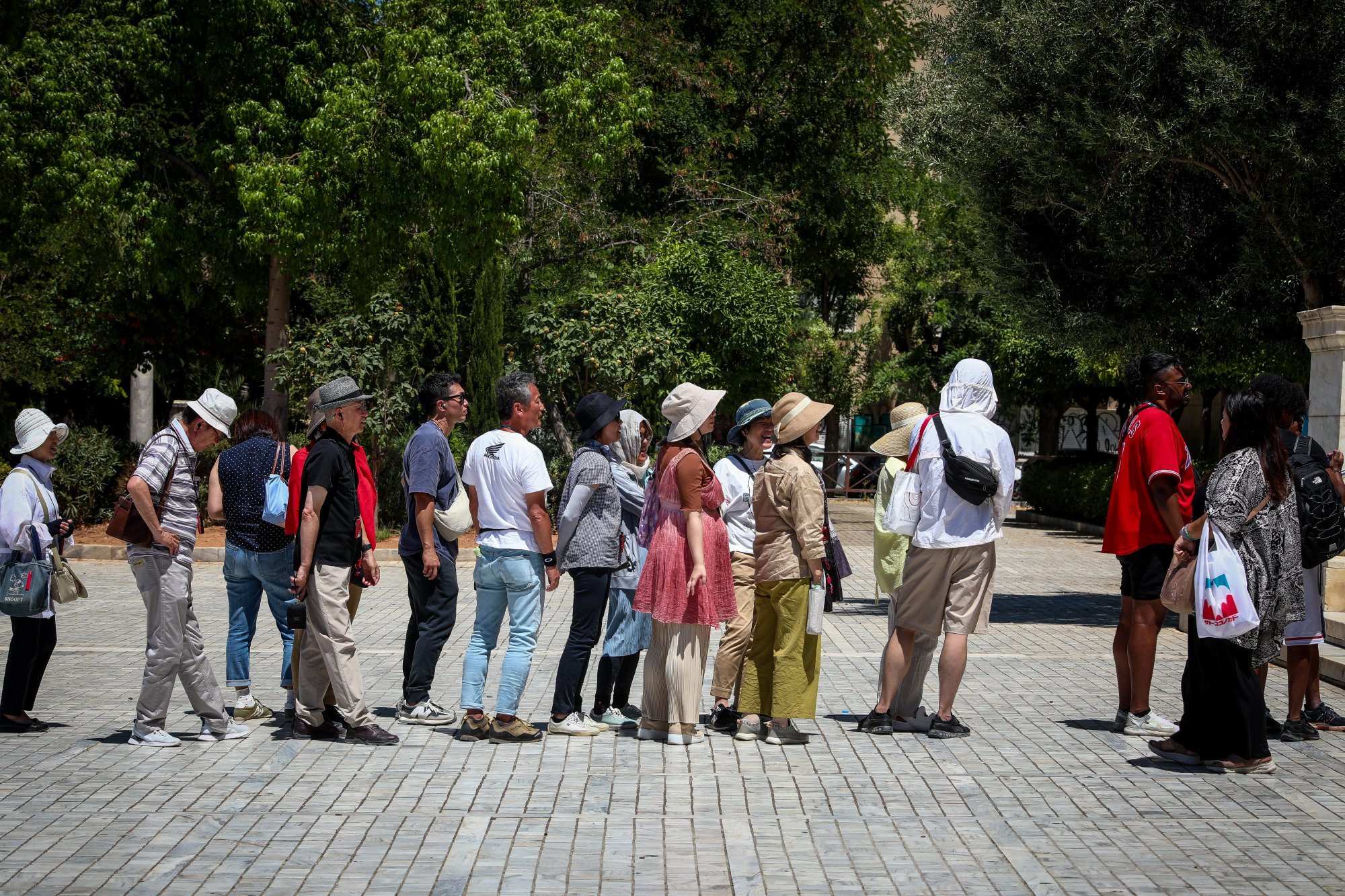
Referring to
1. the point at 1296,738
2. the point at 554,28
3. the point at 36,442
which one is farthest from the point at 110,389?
the point at 1296,738

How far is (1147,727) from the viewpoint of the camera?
24.3ft

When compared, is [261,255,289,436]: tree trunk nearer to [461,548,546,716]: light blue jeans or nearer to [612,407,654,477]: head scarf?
[612,407,654,477]: head scarf

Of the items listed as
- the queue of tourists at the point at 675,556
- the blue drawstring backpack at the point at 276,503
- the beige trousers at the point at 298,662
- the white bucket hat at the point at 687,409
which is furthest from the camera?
the blue drawstring backpack at the point at 276,503

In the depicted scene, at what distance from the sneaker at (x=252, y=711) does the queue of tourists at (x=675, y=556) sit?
17 mm

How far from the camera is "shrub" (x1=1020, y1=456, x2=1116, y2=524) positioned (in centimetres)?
2616

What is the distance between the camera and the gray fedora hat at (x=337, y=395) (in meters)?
7.11

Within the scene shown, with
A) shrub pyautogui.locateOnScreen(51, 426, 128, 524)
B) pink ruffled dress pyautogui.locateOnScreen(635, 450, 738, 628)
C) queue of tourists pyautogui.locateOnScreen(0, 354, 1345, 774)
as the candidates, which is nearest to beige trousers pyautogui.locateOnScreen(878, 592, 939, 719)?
queue of tourists pyautogui.locateOnScreen(0, 354, 1345, 774)

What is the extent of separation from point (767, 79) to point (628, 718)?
24.3 meters

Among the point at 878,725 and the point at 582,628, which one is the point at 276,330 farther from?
the point at 878,725

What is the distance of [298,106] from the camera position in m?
19.4

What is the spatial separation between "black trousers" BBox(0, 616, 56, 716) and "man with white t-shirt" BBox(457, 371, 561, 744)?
232 centimetres

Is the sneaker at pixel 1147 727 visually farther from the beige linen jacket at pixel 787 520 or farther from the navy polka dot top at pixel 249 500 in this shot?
the navy polka dot top at pixel 249 500

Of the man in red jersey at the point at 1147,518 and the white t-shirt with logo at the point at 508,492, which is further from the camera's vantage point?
the man in red jersey at the point at 1147,518

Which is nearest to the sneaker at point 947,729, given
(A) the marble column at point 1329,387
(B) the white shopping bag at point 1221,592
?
(B) the white shopping bag at point 1221,592
